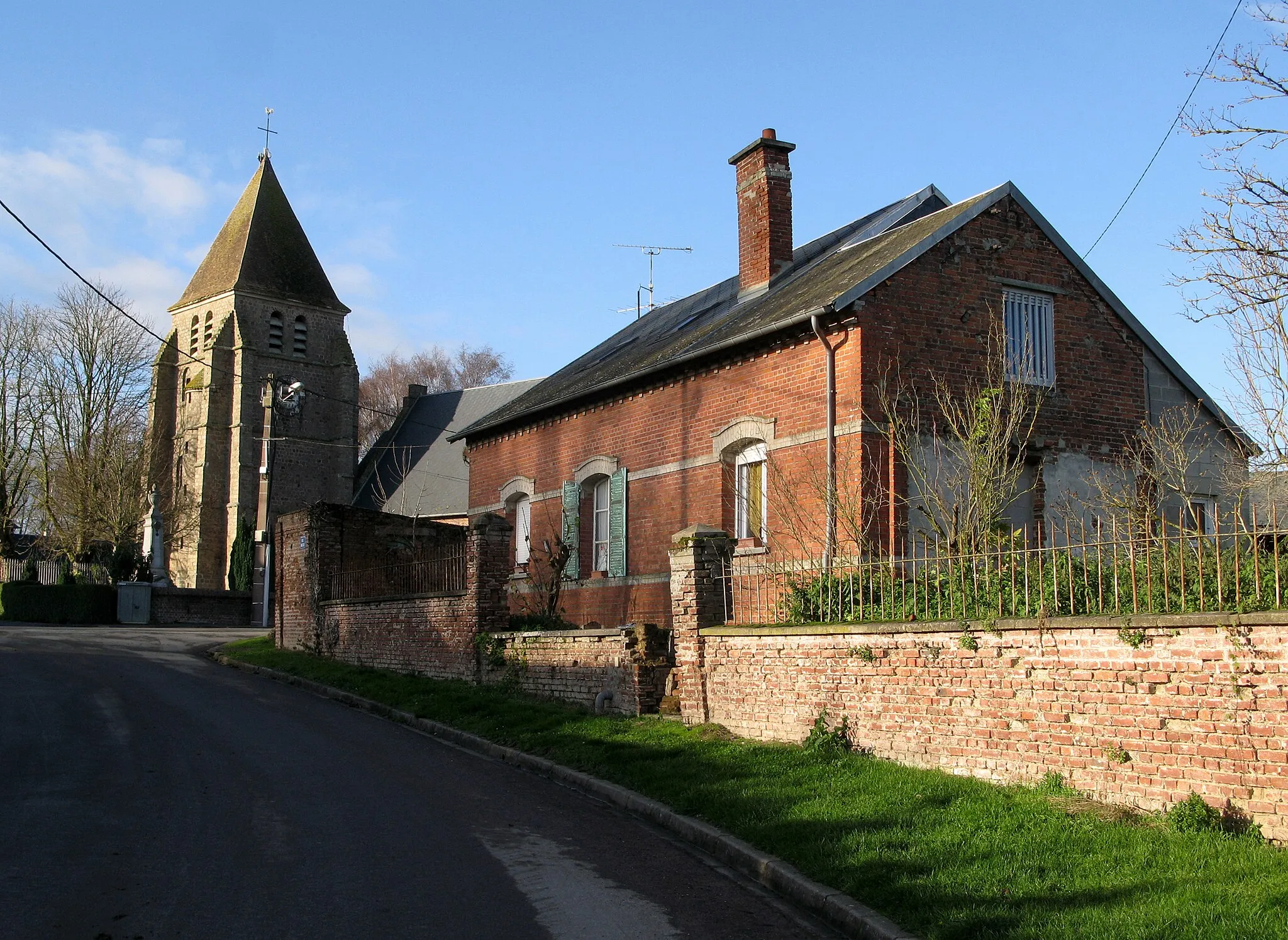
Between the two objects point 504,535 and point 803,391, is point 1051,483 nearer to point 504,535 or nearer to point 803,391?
point 803,391

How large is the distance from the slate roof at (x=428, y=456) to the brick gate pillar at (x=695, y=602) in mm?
28603

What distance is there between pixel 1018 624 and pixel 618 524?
10824mm

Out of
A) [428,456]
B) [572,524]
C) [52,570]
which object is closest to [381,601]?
[572,524]

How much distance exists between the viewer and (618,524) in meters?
18.6

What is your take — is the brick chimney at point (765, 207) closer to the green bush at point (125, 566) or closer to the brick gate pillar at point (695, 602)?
the brick gate pillar at point (695, 602)

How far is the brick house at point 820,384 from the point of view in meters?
14.4

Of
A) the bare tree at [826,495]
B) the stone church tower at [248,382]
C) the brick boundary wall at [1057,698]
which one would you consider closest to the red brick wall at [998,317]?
the bare tree at [826,495]

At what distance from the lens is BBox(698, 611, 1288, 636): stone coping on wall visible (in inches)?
266

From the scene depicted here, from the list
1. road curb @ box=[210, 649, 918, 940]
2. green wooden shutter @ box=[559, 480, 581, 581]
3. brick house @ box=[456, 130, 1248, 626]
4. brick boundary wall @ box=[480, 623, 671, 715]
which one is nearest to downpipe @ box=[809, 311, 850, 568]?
brick house @ box=[456, 130, 1248, 626]

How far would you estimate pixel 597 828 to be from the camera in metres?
8.36

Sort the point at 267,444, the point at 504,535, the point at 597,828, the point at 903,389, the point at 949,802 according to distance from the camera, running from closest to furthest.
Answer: the point at 949,802 → the point at 597,828 → the point at 903,389 → the point at 504,535 → the point at 267,444

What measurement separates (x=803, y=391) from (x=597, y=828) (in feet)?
25.8

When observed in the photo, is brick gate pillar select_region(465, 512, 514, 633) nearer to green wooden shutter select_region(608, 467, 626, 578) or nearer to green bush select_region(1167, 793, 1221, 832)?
green wooden shutter select_region(608, 467, 626, 578)

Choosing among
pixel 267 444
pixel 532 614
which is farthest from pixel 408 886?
pixel 267 444
